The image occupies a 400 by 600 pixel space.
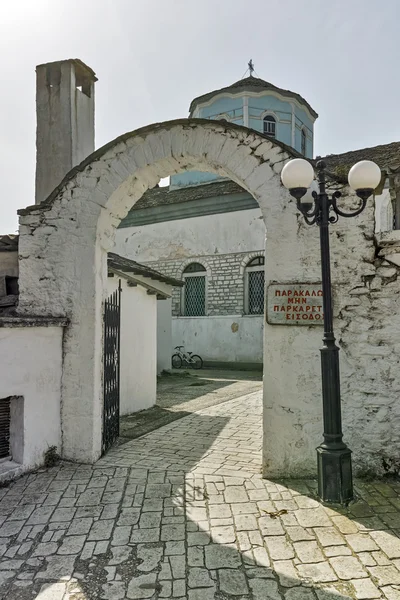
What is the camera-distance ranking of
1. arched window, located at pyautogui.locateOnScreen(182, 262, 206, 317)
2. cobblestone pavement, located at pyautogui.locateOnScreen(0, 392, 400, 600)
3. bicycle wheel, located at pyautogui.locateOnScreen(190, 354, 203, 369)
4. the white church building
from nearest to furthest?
cobblestone pavement, located at pyautogui.locateOnScreen(0, 392, 400, 600)
the white church building
bicycle wheel, located at pyautogui.locateOnScreen(190, 354, 203, 369)
arched window, located at pyautogui.locateOnScreen(182, 262, 206, 317)

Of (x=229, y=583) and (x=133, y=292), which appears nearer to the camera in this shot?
(x=229, y=583)

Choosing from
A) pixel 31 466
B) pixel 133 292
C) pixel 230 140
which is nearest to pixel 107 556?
pixel 31 466

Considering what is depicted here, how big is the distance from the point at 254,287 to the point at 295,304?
1224 cm

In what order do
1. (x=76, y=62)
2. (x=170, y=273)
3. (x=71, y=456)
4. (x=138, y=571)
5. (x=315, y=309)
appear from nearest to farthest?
(x=138, y=571)
(x=315, y=309)
(x=71, y=456)
(x=76, y=62)
(x=170, y=273)

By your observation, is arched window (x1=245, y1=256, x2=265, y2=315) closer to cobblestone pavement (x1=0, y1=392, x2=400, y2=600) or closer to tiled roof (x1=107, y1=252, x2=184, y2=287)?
tiled roof (x1=107, y1=252, x2=184, y2=287)

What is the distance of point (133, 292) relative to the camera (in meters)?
8.96

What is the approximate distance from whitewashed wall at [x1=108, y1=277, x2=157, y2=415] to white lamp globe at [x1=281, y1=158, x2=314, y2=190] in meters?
4.58

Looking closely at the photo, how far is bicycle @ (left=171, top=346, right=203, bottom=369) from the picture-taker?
17656 mm

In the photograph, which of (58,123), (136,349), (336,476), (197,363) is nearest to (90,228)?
(58,123)

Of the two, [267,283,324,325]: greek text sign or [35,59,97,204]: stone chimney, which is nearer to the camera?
[267,283,324,325]: greek text sign

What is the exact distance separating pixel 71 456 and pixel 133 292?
4.12m

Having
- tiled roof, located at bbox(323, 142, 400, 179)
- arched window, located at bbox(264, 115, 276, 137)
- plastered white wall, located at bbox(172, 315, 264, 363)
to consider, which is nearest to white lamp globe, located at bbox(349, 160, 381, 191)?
tiled roof, located at bbox(323, 142, 400, 179)

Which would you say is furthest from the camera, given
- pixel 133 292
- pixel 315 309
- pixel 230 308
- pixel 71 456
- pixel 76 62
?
pixel 230 308

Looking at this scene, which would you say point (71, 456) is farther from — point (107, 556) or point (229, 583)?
point (229, 583)
